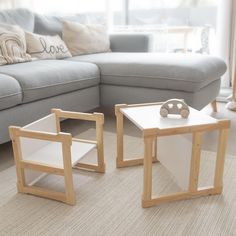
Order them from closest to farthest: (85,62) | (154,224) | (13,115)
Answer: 1. (154,224)
2. (13,115)
3. (85,62)

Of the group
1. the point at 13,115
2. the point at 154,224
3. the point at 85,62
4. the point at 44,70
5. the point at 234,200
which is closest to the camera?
the point at 154,224

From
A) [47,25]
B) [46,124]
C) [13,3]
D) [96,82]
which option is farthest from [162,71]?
[13,3]

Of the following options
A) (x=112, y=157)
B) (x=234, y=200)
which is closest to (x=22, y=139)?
(x=112, y=157)

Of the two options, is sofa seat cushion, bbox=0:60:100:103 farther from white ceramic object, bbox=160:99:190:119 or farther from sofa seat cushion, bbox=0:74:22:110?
white ceramic object, bbox=160:99:190:119

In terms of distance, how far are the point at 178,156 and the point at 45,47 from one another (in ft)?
4.69

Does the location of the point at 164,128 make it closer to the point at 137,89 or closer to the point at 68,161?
the point at 68,161

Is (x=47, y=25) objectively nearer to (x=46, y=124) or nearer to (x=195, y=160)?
(x=46, y=124)

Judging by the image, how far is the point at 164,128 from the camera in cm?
116

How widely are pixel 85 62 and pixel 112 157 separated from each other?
0.83m

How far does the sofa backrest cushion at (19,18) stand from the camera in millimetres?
2275

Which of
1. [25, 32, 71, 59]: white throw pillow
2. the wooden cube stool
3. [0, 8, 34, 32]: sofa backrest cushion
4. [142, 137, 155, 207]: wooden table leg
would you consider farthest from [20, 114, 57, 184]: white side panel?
[0, 8, 34, 32]: sofa backrest cushion

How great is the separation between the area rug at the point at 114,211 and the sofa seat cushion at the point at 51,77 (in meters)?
0.48

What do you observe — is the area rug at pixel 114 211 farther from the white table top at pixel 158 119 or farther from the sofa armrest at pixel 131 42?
the sofa armrest at pixel 131 42

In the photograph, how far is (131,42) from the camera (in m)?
2.73
